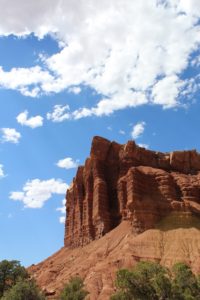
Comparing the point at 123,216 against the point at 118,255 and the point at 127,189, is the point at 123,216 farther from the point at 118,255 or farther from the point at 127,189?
the point at 118,255

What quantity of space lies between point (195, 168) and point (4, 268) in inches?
2898

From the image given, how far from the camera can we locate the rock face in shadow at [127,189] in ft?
382

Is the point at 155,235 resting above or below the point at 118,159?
below

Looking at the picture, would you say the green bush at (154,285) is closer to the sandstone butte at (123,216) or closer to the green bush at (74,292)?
the green bush at (74,292)

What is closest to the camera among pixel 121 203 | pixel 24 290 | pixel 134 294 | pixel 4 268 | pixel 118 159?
pixel 134 294

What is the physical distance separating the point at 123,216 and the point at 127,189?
23.0 feet

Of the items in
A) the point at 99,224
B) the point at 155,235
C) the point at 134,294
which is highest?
the point at 99,224

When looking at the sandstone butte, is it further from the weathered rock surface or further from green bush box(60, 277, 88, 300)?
green bush box(60, 277, 88, 300)

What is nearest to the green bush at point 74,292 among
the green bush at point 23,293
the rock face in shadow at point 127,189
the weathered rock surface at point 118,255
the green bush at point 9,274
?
the green bush at point 23,293

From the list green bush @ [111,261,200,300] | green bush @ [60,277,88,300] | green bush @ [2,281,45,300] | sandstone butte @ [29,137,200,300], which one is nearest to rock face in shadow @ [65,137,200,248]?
sandstone butte @ [29,137,200,300]

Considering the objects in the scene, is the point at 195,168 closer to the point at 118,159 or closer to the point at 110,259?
the point at 118,159

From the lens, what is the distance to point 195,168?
144 m

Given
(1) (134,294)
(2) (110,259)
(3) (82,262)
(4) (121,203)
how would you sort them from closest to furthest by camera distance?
(1) (134,294), (2) (110,259), (3) (82,262), (4) (121,203)

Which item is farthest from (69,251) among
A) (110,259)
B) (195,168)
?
(195,168)
